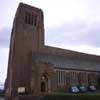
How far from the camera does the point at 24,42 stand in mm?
48188

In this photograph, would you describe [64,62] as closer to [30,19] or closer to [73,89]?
[73,89]

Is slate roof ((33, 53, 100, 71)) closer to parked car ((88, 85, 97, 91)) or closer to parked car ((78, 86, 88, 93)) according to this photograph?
parked car ((88, 85, 97, 91))

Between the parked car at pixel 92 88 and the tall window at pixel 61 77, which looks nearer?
the tall window at pixel 61 77

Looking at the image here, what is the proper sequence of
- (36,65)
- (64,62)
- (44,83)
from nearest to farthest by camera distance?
(36,65), (44,83), (64,62)

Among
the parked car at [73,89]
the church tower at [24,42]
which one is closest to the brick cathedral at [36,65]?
the church tower at [24,42]

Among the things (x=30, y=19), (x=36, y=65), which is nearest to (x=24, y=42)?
(x=30, y=19)

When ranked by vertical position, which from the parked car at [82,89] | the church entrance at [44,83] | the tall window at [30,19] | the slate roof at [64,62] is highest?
the tall window at [30,19]

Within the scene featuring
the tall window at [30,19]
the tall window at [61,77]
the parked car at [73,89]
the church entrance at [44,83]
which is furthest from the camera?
the tall window at [30,19]

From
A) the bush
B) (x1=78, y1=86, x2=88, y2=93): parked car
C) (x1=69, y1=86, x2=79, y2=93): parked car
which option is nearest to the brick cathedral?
(x1=69, y1=86, x2=79, y2=93): parked car

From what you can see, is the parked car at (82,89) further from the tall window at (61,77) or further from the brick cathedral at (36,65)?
the tall window at (61,77)

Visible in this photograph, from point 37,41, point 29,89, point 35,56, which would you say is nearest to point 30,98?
point 29,89

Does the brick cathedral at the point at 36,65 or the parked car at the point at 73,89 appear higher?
the brick cathedral at the point at 36,65

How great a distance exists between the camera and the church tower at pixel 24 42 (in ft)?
149

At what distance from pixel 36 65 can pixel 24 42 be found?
7321mm
